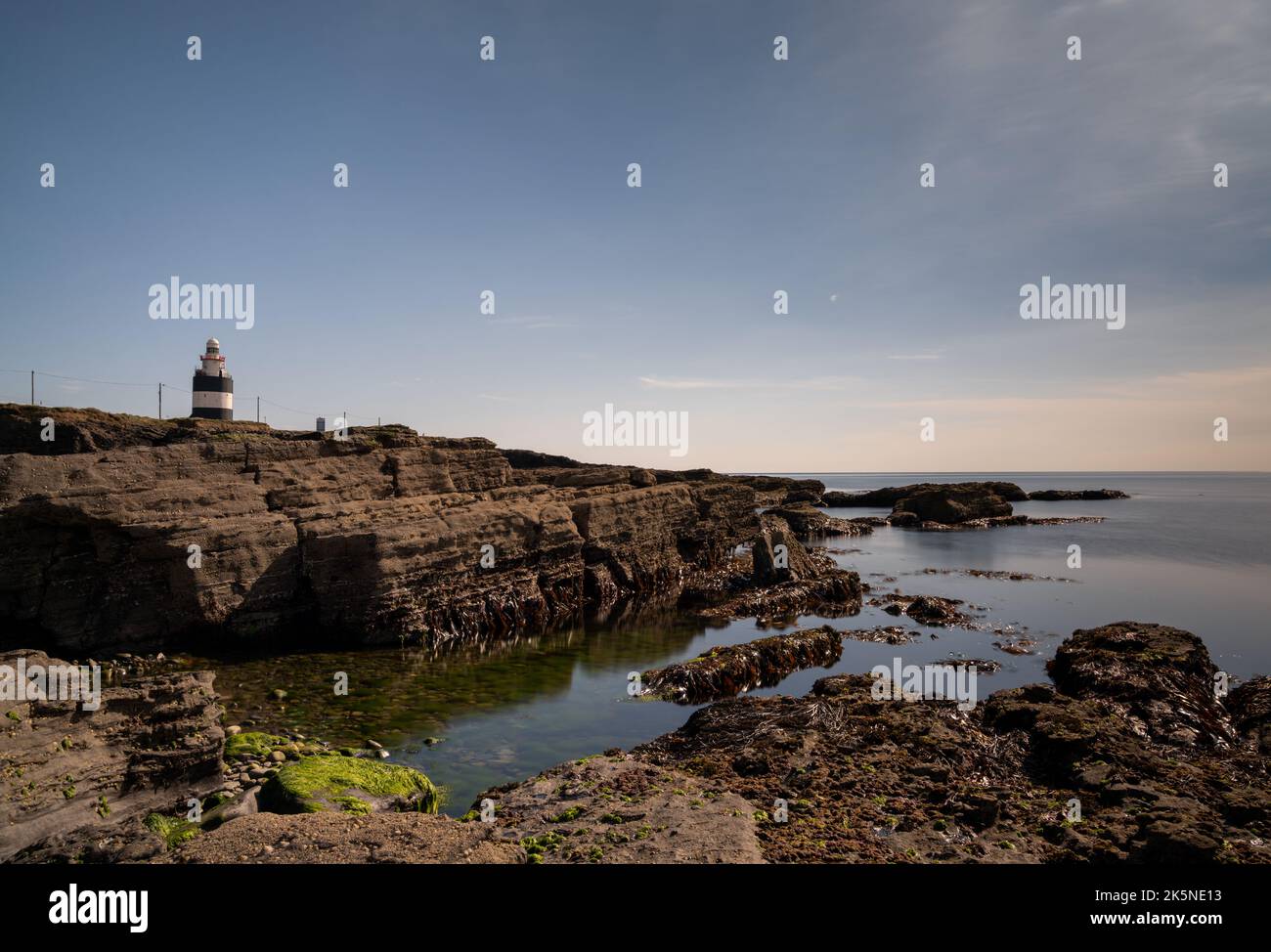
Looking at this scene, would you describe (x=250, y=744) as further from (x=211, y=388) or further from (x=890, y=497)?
(x=890, y=497)

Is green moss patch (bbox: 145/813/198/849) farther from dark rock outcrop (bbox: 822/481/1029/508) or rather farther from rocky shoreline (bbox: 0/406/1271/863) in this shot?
dark rock outcrop (bbox: 822/481/1029/508)

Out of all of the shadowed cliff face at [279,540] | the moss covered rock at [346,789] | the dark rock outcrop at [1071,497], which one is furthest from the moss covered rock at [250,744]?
the dark rock outcrop at [1071,497]

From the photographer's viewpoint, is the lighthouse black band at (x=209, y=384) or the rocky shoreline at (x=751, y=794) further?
the lighthouse black band at (x=209, y=384)

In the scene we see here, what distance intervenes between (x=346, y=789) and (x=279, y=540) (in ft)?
47.7

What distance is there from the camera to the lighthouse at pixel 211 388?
159 ft

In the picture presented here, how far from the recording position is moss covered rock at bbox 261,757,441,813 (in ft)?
33.4

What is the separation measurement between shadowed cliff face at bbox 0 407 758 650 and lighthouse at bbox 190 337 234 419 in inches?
542

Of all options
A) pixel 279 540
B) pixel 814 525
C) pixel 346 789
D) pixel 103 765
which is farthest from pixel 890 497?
pixel 103 765

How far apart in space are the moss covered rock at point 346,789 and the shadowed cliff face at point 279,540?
492 inches

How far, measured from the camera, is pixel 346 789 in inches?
428

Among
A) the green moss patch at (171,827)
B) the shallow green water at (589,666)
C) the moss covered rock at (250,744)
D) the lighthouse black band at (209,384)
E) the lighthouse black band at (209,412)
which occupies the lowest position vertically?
the shallow green water at (589,666)

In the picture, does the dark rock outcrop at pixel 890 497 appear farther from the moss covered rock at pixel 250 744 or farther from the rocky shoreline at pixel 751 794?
the moss covered rock at pixel 250 744
